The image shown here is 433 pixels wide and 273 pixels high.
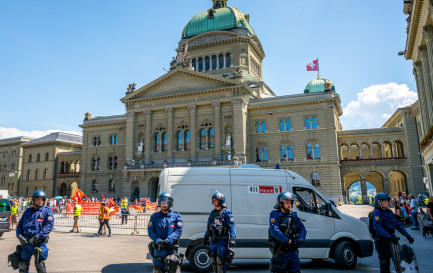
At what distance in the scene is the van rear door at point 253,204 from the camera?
33.4 ft

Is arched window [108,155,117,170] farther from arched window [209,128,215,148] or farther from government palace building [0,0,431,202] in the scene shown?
arched window [209,128,215,148]

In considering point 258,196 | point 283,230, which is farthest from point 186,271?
point 283,230

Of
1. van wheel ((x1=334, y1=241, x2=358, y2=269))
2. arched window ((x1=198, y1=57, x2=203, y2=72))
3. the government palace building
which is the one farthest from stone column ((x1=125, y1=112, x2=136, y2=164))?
van wheel ((x1=334, y1=241, x2=358, y2=269))

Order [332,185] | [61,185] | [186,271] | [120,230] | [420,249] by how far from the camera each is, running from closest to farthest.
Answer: [186,271] → [420,249] → [120,230] → [332,185] → [61,185]

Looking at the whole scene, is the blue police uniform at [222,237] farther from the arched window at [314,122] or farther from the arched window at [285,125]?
the arched window at [285,125]

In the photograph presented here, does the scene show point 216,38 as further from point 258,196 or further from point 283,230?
point 283,230

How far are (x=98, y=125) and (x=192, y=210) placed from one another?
4994 cm

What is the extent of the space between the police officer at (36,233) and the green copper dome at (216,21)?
180 feet

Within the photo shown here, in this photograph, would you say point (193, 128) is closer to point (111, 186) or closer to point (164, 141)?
point (164, 141)

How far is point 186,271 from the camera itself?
32.9ft

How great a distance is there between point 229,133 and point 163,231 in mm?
38865

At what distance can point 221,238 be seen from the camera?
7086mm

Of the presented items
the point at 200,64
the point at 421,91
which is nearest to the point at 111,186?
the point at 200,64

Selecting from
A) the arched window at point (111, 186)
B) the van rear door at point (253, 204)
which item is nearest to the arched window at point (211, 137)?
the arched window at point (111, 186)
